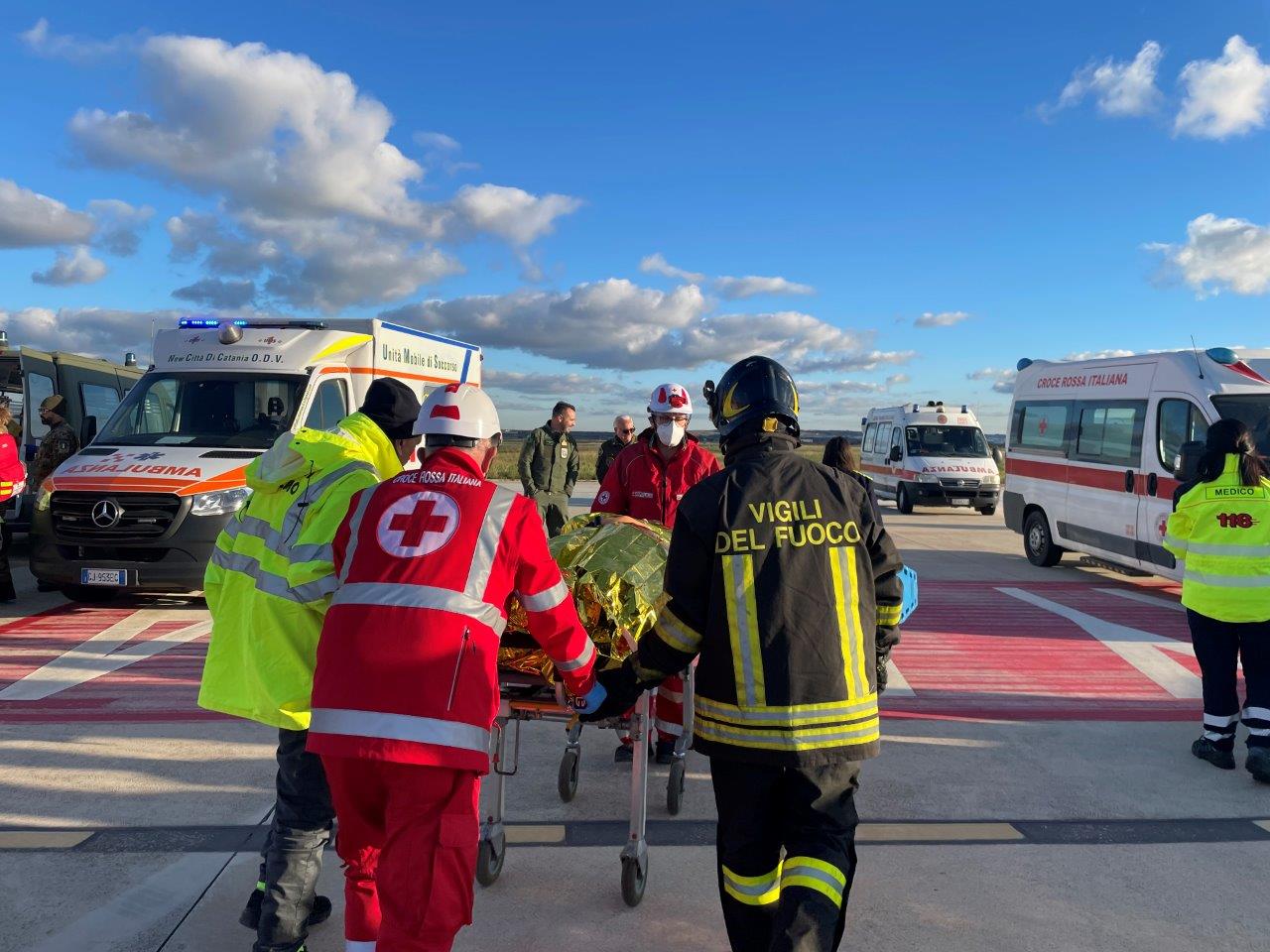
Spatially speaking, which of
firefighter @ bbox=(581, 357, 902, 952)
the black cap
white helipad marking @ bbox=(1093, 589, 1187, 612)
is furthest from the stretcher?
white helipad marking @ bbox=(1093, 589, 1187, 612)

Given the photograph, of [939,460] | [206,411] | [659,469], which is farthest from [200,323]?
[939,460]

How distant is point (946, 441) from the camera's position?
22703 mm

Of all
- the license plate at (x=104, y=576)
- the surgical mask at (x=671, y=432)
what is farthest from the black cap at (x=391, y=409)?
the license plate at (x=104, y=576)

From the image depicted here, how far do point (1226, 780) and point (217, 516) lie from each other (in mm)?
8026

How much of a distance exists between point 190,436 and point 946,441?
694 inches

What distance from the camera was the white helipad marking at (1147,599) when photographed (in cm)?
1052

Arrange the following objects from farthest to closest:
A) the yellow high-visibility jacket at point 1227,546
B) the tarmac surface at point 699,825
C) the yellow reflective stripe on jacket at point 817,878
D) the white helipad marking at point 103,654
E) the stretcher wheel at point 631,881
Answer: the white helipad marking at point 103,654 → the yellow high-visibility jacket at point 1227,546 → the stretcher wheel at point 631,881 → the tarmac surface at point 699,825 → the yellow reflective stripe on jacket at point 817,878

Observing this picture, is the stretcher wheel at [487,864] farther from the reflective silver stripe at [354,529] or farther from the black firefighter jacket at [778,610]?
the reflective silver stripe at [354,529]

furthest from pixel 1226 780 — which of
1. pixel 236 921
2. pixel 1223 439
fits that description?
pixel 236 921

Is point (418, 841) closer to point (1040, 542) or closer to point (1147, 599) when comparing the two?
point (1147, 599)

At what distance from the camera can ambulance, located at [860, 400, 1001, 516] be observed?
2203 cm

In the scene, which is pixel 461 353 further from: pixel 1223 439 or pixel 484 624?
pixel 484 624

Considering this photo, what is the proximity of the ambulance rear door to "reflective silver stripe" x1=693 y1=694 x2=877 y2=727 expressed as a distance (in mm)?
9095

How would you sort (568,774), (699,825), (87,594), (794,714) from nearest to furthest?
(794,714), (699,825), (568,774), (87,594)
